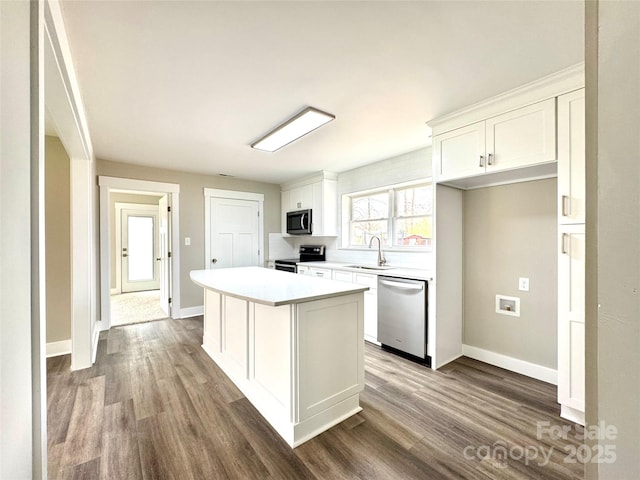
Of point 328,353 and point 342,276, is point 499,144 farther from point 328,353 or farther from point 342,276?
point 342,276

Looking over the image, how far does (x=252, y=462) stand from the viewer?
156 cm

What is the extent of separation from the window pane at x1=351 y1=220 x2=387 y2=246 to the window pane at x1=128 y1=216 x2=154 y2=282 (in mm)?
5202

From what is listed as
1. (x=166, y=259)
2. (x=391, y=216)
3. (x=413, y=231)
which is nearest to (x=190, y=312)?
(x=166, y=259)

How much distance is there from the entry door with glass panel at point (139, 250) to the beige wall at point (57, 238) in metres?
3.65

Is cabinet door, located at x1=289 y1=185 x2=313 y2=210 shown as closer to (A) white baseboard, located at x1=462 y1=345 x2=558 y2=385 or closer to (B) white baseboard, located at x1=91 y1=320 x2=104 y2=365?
(A) white baseboard, located at x1=462 y1=345 x2=558 y2=385

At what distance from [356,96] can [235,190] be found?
3383 mm

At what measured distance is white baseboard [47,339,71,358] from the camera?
301cm

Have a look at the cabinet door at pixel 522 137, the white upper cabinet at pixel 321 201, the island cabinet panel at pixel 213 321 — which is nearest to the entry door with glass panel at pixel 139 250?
the white upper cabinet at pixel 321 201

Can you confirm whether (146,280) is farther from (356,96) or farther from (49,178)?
(356,96)

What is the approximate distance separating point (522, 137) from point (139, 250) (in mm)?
7490

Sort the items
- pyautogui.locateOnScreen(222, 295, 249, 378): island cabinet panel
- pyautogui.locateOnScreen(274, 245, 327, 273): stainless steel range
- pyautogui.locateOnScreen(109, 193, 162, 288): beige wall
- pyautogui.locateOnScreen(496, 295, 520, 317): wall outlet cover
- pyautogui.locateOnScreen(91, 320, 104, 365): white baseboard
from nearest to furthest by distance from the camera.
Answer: pyautogui.locateOnScreen(222, 295, 249, 378): island cabinet panel, pyautogui.locateOnScreen(496, 295, 520, 317): wall outlet cover, pyautogui.locateOnScreen(91, 320, 104, 365): white baseboard, pyautogui.locateOnScreen(274, 245, 327, 273): stainless steel range, pyautogui.locateOnScreen(109, 193, 162, 288): beige wall

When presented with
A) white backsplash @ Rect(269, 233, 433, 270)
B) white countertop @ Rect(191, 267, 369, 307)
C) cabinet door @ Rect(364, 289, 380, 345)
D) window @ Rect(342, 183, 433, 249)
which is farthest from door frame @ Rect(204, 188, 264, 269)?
cabinet door @ Rect(364, 289, 380, 345)

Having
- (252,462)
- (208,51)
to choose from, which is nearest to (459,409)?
(252,462)

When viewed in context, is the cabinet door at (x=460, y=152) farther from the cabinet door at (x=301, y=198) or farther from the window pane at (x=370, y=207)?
the cabinet door at (x=301, y=198)
